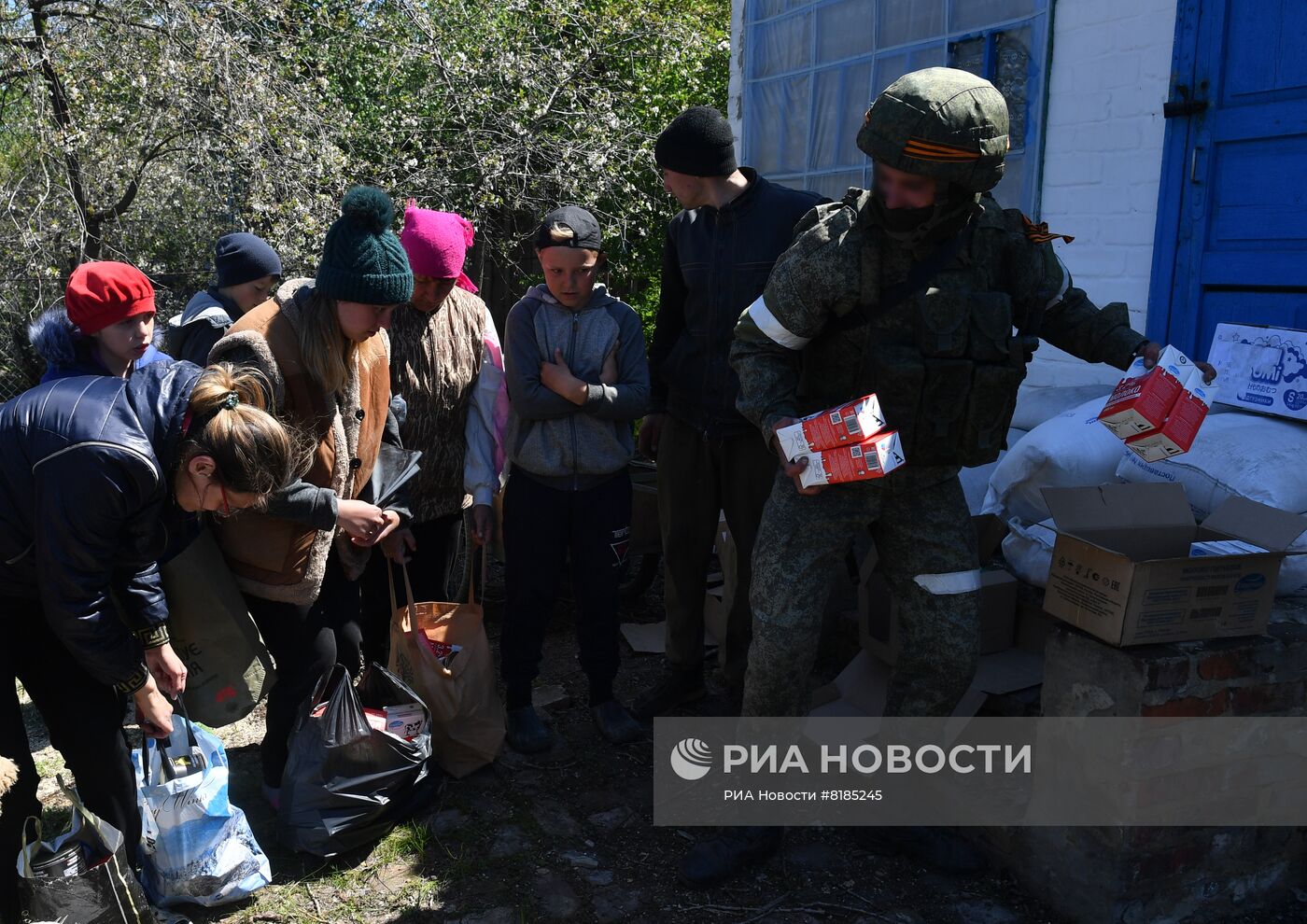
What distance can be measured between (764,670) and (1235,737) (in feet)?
4.00

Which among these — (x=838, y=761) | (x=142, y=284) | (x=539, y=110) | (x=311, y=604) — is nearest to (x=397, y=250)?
(x=142, y=284)

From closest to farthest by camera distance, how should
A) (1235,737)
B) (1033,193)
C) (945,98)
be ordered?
(945,98) → (1235,737) → (1033,193)

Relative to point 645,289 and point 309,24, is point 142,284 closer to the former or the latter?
point 309,24

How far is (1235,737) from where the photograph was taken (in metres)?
2.66

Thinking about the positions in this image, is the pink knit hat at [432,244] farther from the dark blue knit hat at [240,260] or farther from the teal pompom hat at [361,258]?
the dark blue knit hat at [240,260]

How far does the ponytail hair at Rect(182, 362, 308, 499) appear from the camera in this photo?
88.4 inches

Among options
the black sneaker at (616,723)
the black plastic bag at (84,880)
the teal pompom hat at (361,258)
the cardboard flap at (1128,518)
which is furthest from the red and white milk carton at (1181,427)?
the black plastic bag at (84,880)

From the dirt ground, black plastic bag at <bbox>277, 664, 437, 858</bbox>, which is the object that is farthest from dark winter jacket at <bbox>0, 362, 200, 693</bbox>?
the dirt ground

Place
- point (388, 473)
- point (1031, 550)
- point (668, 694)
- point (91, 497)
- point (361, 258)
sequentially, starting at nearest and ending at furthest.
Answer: point (91, 497), point (361, 258), point (388, 473), point (1031, 550), point (668, 694)

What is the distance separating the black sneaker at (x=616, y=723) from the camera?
364 cm

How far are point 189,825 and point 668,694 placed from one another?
1709mm

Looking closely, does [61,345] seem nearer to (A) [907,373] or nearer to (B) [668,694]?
(A) [907,373]

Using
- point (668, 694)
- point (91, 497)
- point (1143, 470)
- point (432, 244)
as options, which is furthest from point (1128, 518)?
point (91, 497)

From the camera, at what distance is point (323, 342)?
285 centimetres
